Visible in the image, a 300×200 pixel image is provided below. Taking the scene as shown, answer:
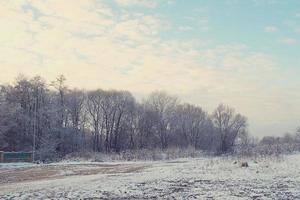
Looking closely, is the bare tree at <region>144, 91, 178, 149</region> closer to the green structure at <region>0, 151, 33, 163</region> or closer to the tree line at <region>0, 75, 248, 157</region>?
the tree line at <region>0, 75, 248, 157</region>

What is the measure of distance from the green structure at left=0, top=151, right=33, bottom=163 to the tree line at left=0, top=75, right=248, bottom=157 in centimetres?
480

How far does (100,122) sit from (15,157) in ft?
173

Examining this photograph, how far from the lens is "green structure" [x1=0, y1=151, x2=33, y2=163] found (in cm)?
4760

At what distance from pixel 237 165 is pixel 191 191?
13.0 meters

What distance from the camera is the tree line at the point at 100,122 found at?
66.9m

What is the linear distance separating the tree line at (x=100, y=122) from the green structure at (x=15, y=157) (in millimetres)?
4800

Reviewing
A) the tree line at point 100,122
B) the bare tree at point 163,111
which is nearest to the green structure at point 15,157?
the tree line at point 100,122

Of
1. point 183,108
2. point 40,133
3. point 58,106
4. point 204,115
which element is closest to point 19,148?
point 40,133

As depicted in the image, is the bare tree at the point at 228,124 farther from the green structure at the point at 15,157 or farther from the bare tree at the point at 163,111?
the green structure at the point at 15,157

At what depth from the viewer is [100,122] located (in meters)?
101

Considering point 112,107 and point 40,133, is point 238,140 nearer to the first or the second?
point 112,107

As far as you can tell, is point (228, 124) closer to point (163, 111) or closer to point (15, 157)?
point (163, 111)

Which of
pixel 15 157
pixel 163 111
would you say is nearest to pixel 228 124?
pixel 163 111

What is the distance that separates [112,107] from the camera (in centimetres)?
10012
